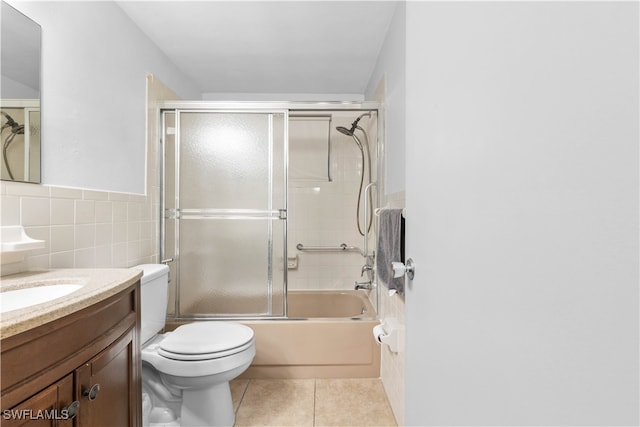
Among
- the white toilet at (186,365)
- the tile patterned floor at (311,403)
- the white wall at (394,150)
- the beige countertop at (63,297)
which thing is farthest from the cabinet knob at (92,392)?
the white wall at (394,150)

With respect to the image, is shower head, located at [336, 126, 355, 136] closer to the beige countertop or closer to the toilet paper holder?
the toilet paper holder

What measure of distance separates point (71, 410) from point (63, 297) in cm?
28

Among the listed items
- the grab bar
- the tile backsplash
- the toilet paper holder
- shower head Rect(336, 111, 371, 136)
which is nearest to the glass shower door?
the tile backsplash

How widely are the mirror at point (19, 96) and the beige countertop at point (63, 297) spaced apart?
384mm

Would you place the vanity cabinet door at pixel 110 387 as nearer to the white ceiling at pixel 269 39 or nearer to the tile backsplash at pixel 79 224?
the tile backsplash at pixel 79 224

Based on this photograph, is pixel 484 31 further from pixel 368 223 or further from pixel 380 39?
pixel 368 223

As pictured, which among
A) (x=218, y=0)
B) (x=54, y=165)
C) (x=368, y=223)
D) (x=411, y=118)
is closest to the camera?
(x=411, y=118)

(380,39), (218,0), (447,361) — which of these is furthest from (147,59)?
(447,361)

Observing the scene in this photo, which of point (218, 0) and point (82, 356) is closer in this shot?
point (82, 356)

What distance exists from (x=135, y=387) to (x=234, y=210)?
1.34 meters

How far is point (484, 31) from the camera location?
0.57m

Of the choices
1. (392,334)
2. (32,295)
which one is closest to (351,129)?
(392,334)

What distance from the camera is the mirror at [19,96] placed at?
3.85 ft

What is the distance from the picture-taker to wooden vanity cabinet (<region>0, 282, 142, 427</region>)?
673 mm
